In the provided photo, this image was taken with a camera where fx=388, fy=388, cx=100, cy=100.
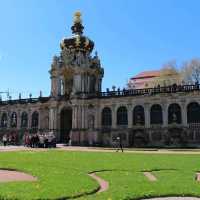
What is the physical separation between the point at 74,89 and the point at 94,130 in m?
9.23

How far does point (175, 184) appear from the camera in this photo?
17.6 metres

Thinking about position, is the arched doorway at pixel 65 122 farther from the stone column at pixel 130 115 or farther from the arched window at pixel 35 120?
the stone column at pixel 130 115

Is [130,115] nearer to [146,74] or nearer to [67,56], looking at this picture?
[67,56]

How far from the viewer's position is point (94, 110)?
71750 mm

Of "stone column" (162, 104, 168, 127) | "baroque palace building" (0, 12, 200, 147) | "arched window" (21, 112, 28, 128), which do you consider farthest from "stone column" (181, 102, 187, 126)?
"arched window" (21, 112, 28, 128)

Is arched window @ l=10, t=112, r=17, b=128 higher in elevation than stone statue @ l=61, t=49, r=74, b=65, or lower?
lower

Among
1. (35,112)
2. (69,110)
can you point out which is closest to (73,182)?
(69,110)

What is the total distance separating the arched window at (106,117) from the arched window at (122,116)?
181 centimetres

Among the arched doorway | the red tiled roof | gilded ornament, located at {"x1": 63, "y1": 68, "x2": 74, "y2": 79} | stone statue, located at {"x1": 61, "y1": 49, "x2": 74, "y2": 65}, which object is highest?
the red tiled roof

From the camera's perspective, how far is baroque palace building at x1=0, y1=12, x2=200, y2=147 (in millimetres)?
62938

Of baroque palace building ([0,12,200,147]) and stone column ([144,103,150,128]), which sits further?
stone column ([144,103,150,128])

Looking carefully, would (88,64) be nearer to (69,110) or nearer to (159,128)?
Answer: (69,110)

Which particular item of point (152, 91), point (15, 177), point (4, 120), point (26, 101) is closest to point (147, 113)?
point (152, 91)

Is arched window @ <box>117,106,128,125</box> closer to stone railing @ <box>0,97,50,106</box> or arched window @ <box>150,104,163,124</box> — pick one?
arched window @ <box>150,104,163,124</box>
